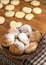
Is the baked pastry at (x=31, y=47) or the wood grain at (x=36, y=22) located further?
the wood grain at (x=36, y=22)

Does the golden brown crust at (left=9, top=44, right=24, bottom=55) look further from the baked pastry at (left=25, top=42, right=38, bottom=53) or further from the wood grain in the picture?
the wood grain

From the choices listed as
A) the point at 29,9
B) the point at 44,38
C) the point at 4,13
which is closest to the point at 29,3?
the point at 29,9

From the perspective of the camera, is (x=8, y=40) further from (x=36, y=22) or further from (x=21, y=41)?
(x=36, y=22)

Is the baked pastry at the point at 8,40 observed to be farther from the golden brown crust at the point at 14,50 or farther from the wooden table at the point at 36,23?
→ the wooden table at the point at 36,23

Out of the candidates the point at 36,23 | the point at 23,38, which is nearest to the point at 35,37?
→ the point at 23,38

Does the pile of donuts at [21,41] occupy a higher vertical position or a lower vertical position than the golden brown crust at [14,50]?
higher

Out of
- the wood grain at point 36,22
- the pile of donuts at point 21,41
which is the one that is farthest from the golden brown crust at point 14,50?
the wood grain at point 36,22

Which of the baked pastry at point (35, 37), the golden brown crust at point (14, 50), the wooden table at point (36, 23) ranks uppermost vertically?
the baked pastry at point (35, 37)

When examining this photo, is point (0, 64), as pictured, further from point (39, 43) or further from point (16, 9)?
point (16, 9)
